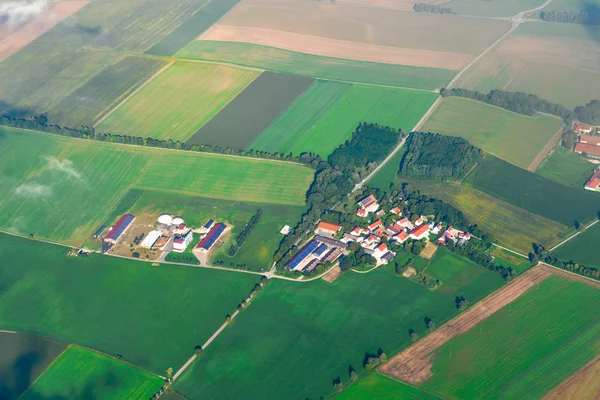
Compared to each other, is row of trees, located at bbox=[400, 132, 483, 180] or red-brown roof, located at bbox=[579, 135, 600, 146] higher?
row of trees, located at bbox=[400, 132, 483, 180]

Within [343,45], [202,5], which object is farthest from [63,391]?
[202,5]

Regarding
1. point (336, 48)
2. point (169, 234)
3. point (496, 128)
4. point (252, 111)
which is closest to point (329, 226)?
point (169, 234)

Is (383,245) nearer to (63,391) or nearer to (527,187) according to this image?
(527,187)

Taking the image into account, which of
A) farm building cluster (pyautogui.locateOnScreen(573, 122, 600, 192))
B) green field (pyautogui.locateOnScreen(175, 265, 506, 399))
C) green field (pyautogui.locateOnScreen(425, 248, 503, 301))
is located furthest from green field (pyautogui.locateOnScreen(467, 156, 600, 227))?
green field (pyautogui.locateOnScreen(175, 265, 506, 399))

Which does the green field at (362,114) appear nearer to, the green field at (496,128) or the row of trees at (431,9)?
the green field at (496,128)

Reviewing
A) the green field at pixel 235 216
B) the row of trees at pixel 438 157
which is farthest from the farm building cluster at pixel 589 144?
the green field at pixel 235 216

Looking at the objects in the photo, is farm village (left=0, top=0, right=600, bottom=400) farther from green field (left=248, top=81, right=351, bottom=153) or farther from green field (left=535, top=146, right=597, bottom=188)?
green field (left=248, top=81, right=351, bottom=153)
